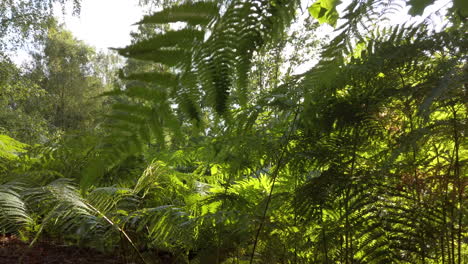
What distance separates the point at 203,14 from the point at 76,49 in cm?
1223

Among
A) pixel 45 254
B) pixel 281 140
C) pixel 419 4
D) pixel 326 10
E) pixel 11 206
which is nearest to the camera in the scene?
pixel 419 4

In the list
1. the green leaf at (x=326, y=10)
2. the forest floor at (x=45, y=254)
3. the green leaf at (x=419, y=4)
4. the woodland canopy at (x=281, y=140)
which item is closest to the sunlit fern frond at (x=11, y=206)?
the woodland canopy at (x=281, y=140)

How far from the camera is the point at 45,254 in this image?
6.74ft

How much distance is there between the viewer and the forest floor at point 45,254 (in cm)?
195

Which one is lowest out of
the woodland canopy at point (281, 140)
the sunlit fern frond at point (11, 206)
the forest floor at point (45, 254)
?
the forest floor at point (45, 254)

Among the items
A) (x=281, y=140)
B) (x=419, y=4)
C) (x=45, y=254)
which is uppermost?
(x=281, y=140)

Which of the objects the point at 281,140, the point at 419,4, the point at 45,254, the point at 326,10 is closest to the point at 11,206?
the point at 45,254

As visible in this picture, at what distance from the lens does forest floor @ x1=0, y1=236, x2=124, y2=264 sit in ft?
6.39

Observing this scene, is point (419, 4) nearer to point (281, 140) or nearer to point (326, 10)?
point (326, 10)

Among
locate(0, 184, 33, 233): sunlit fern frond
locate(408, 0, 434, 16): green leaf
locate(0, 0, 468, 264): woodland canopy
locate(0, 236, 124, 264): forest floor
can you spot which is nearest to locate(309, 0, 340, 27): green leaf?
locate(0, 0, 468, 264): woodland canopy

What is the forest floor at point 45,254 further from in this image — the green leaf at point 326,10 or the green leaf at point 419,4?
the green leaf at point 419,4

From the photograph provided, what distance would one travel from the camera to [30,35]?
261 inches

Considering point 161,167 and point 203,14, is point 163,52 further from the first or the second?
point 161,167

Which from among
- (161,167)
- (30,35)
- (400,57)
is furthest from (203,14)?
→ (30,35)
